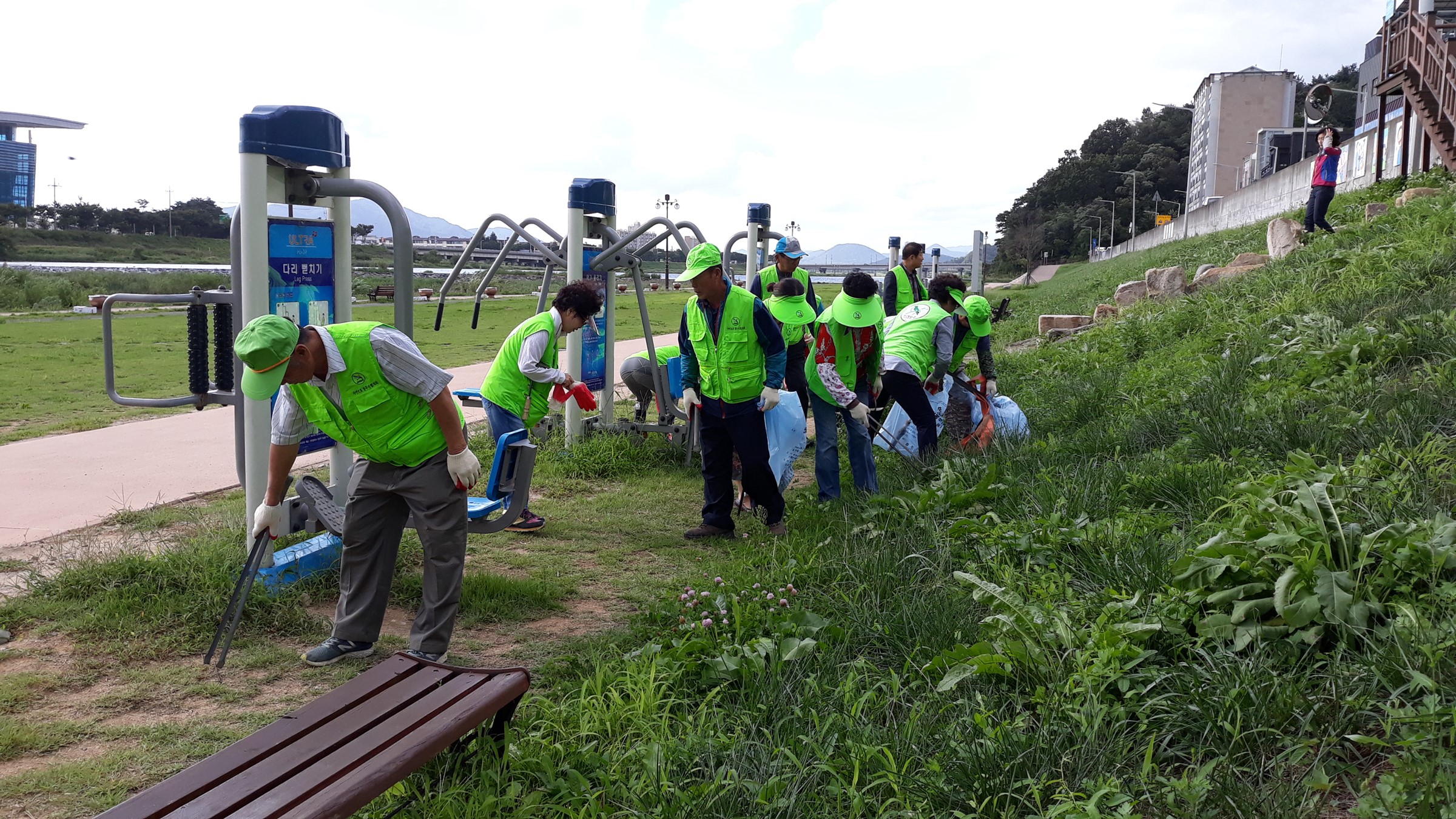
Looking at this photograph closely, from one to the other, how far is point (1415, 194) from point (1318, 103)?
525 centimetres

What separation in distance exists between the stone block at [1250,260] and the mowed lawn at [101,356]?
10111 mm

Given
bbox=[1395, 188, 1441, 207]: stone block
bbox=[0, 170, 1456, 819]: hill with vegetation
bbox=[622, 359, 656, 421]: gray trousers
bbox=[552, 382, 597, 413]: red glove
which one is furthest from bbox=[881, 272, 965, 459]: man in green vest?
bbox=[1395, 188, 1441, 207]: stone block

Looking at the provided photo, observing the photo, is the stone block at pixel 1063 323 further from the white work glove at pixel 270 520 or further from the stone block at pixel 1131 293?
the white work glove at pixel 270 520

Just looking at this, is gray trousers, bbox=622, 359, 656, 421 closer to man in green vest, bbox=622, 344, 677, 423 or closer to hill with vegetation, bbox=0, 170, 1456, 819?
man in green vest, bbox=622, 344, 677, 423

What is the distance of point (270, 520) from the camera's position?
404 cm

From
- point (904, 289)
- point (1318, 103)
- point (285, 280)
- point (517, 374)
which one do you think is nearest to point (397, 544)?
point (285, 280)

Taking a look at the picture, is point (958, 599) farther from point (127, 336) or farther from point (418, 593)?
point (127, 336)

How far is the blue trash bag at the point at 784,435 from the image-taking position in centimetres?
661

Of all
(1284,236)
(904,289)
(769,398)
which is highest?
(1284,236)

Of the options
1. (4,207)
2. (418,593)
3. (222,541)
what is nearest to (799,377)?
(418,593)

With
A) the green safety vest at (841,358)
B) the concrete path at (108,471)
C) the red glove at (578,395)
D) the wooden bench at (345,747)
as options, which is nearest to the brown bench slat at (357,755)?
the wooden bench at (345,747)

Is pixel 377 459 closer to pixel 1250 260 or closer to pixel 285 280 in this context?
pixel 285 280

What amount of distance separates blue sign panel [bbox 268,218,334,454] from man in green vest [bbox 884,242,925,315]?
5553 mm

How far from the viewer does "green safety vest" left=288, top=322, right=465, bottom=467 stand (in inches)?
146
